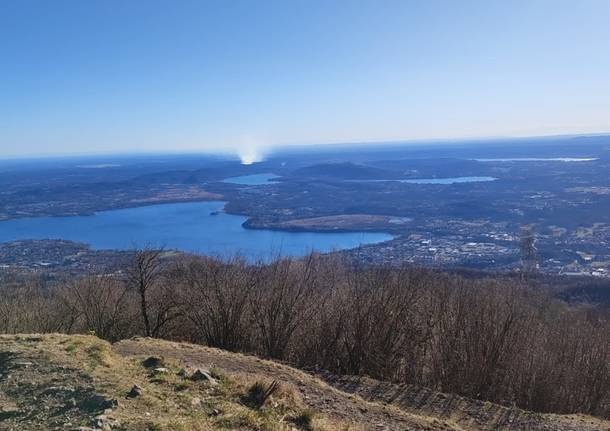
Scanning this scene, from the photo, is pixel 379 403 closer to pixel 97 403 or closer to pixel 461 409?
pixel 461 409

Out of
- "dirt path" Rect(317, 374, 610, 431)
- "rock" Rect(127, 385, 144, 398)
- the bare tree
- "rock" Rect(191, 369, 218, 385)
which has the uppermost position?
"rock" Rect(127, 385, 144, 398)

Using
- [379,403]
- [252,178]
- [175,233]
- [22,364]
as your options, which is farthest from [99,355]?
[252,178]

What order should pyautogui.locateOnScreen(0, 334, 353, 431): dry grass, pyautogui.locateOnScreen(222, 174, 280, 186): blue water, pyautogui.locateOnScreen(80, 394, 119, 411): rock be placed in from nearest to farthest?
1. pyautogui.locateOnScreen(0, 334, 353, 431): dry grass
2. pyautogui.locateOnScreen(80, 394, 119, 411): rock
3. pyautogui.locateOnScreen(222, 174, 280, 186): blue water

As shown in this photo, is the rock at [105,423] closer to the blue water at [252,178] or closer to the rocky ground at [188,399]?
the rocky ground at [188,399]

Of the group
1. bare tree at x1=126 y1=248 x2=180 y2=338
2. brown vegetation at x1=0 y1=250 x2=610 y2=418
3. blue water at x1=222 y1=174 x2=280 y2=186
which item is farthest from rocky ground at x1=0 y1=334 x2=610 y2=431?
blue water at x1=222 y1=174 x2=280 y2=186

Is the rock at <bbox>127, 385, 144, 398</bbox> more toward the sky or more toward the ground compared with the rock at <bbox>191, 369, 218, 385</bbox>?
more toward the sky

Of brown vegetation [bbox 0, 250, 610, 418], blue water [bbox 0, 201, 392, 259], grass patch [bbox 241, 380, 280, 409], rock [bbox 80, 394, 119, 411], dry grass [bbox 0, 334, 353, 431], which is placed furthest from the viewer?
blue water [bbox 0, 201, 392, 259]

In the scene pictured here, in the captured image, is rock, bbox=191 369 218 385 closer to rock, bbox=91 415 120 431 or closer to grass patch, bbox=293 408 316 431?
grass patch, bbox=293 408 316 431

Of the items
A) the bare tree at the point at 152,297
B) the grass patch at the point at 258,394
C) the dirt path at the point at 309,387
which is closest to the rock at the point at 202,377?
the grass patch at the point at 258,394
